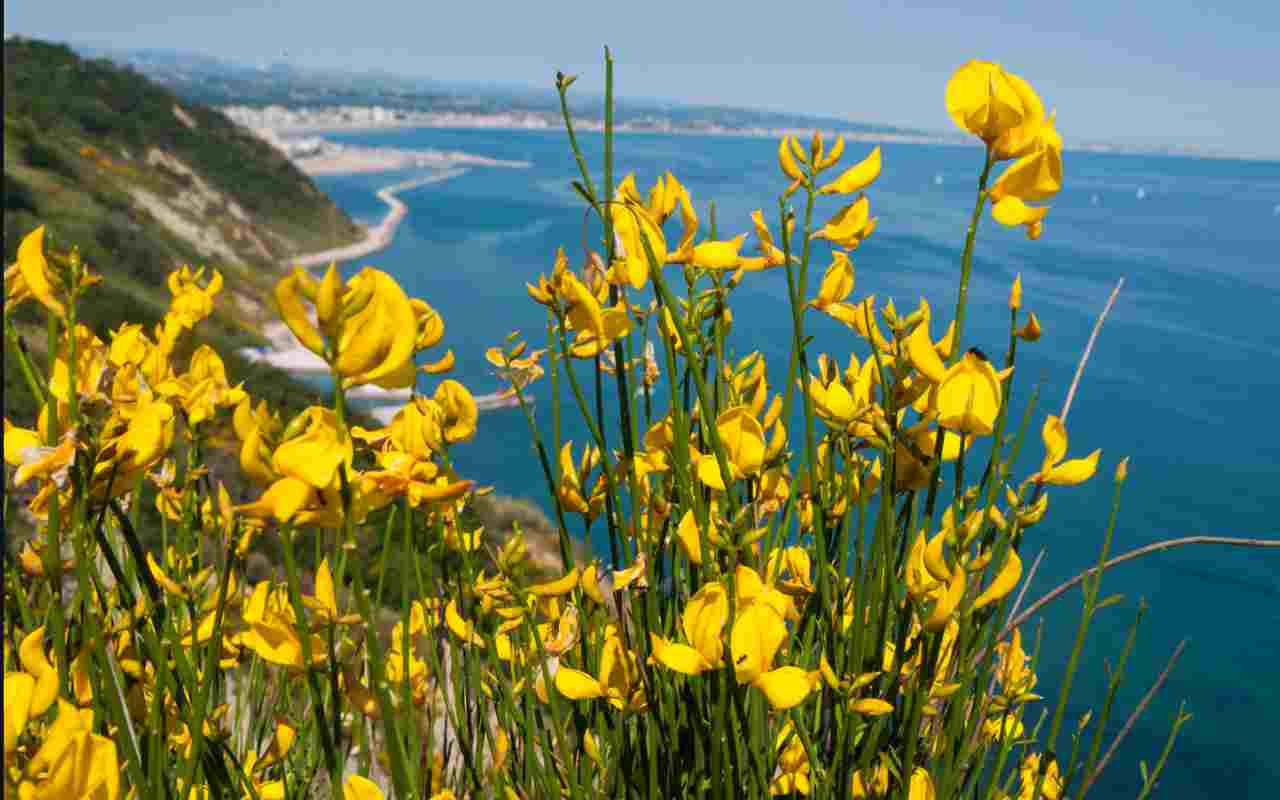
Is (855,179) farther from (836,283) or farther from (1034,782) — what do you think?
(1034,782)

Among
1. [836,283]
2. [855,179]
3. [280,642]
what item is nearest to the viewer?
[280,642]

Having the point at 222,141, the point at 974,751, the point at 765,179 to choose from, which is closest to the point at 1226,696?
the point at 974,751


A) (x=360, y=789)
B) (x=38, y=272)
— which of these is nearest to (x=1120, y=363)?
(x=360, y=789)

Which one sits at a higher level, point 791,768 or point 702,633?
point 702,633

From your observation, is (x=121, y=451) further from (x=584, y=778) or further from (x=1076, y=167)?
(x=1076, y=167)

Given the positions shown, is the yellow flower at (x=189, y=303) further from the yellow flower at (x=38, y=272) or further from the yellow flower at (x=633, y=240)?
the yellow flower at (x=633, y=240)

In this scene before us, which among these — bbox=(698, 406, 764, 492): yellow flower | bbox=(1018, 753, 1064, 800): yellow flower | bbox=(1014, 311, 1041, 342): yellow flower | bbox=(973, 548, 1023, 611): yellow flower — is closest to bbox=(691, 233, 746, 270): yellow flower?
bbox=(698, 406, 764, 492): yellow flower

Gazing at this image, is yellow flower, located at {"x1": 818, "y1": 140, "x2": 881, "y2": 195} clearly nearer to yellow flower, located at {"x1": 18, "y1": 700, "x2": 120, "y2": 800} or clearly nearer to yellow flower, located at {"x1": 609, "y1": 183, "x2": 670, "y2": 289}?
yellow flower, located at {"x1": 609, "y1": 183, "x2": 670, "y2": 289}
